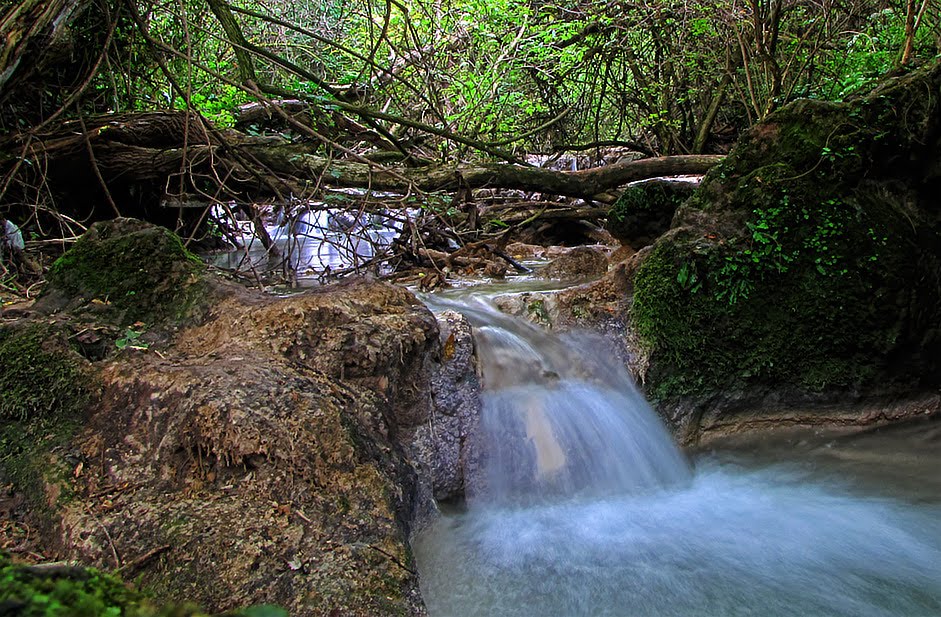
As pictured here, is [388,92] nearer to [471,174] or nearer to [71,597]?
[471,174]

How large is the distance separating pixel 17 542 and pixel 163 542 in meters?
0.48

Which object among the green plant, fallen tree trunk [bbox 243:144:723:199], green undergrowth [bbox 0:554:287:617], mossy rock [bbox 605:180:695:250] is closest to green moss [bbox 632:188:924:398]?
mossy rock [bbox 605:180:695:250]

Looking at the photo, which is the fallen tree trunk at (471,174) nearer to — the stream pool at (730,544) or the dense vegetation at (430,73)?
the dense vegetation at (430,73)

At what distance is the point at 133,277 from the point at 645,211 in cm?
440

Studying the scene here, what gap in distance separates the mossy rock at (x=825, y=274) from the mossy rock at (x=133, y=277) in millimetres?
2968

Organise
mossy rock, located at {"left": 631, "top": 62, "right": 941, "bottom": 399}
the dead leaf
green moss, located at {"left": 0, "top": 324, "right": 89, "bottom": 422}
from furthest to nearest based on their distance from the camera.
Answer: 1. mossy rock, located at {"left": 631, "top": 62, "right": 941, "bottom": 399}
2. the dead leaf
3. green moss, located at {"left": 0, "top": 324, "right": 89, "bottom": 422}

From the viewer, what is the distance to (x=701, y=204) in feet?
15.0

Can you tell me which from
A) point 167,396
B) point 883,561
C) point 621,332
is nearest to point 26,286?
point 167,396

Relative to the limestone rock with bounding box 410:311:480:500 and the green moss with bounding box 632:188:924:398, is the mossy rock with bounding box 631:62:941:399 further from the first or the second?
the limestone rock with bounding box 410:311:480:500

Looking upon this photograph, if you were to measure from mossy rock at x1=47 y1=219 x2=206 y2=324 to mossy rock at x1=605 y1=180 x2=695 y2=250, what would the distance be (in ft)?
13.0

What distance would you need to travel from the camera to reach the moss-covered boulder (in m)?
4.13

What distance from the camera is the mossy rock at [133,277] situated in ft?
10.5

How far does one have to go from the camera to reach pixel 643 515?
3.41 metres

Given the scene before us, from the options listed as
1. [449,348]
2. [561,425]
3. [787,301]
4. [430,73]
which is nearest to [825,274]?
[787,301]
